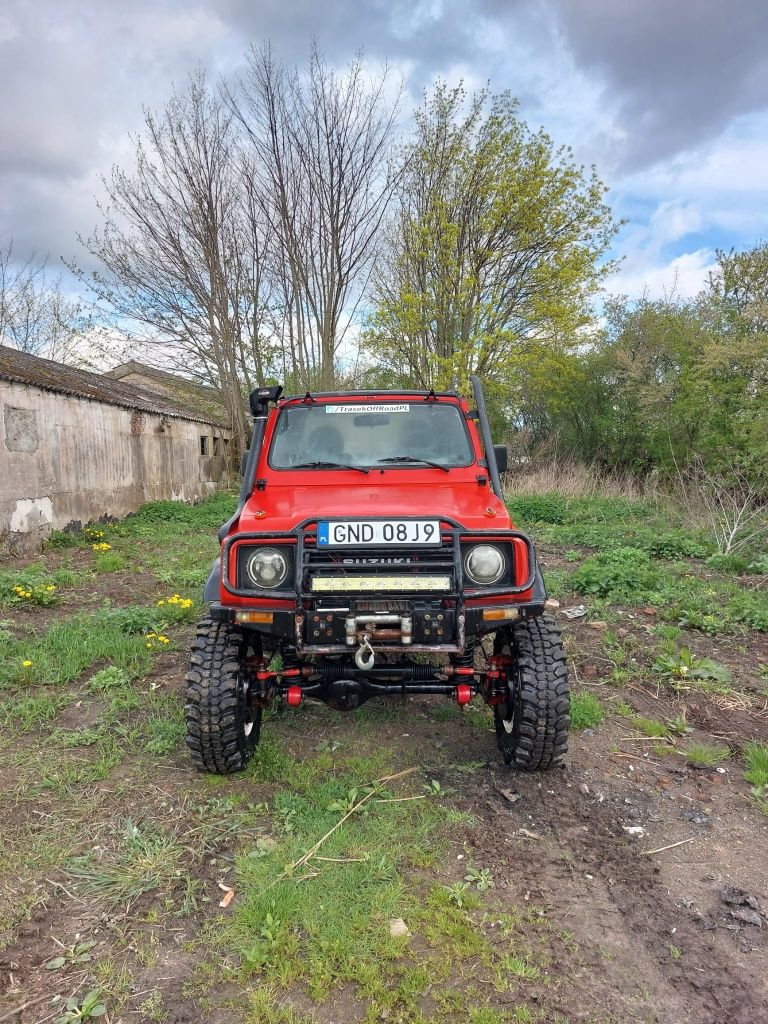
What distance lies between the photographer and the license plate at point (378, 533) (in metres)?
2.75

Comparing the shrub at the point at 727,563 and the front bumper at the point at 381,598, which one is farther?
the shrub at the point at 727,563

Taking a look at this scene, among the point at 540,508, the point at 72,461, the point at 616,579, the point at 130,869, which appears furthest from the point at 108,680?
the point at 540,508

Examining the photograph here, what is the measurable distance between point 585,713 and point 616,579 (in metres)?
3.06

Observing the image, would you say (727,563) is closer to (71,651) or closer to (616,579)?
(616,579)

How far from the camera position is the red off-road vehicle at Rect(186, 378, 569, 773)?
268 centimetres

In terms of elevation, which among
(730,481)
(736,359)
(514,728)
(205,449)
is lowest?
(514,728)

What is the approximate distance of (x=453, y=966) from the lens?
1963mm

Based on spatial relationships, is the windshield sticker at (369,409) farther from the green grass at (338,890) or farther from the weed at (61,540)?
the weed at (61,540)

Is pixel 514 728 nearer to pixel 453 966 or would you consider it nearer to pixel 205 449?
pixel 453 966

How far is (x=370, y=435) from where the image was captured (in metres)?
3.98

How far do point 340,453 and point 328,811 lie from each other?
209 cm

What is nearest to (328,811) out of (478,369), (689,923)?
(689,923)

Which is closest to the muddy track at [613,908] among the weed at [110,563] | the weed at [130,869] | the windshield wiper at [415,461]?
the weed at [130,869]

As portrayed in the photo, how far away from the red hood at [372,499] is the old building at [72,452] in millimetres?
7038
